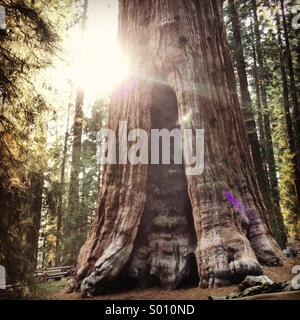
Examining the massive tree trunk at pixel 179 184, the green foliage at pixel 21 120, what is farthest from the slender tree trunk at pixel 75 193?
the green foliage at pixel 21 120

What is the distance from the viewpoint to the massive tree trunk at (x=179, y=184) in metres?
5.45

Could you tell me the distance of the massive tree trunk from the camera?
5.45m

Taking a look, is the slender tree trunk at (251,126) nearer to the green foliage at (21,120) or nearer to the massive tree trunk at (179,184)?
the massive tree trunk at (179,184)
